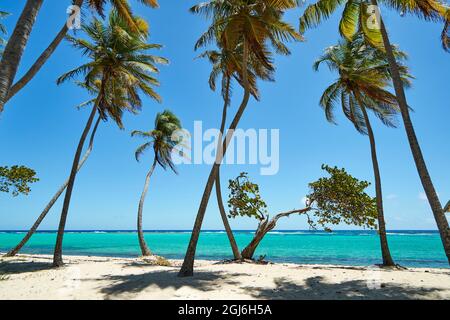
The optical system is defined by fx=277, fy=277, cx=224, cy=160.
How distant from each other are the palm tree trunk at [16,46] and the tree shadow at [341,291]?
7018 millimetres

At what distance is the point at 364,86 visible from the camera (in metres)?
12.8

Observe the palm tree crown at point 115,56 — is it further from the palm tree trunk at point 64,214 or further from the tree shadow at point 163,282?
the tree shadow at point 163,282

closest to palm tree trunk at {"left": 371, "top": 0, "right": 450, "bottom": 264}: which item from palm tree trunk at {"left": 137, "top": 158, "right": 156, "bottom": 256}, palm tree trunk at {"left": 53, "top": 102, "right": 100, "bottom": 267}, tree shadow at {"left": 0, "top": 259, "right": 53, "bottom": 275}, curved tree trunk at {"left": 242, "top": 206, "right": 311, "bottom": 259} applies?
curved tree trunk at {"left": 242, "top": 206, "right": 311, "bottom": 259}

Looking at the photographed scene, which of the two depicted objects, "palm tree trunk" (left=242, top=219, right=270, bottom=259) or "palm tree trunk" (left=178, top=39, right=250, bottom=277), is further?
"palm tree trunk" (left=242, top=219, right=270, bottom=259)

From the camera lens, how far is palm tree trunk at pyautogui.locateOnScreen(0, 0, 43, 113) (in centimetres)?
579

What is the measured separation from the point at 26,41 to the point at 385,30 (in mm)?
9739

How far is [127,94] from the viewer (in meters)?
16.3

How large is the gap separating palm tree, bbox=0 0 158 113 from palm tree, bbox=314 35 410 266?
8.99 meters

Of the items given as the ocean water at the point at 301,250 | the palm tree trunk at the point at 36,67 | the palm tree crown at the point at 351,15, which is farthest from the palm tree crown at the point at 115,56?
the ocean water at the point at 301,250

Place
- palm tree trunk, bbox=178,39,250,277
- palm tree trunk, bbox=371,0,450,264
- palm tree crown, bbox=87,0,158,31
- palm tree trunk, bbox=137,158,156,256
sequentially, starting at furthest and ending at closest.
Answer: palm tree trunk, bbox=137,158,156,256 < palm tree crown, bbox=87,0,158,31 < palm tree trunk, bbox=178,39,250,277 < palm tree trunk, bbox=371,0,450,264

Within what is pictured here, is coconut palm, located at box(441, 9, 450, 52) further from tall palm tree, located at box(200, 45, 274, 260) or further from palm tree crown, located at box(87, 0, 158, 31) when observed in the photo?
palm tree crown, located at box(87, 0, 158, 31)

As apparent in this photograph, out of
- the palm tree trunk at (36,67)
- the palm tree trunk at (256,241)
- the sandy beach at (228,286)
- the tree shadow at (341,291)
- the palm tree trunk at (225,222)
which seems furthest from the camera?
the palm tree trunk at (256,241)

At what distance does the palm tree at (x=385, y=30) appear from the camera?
23.1 feet

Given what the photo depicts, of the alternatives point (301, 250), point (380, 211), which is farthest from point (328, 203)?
point (301, 250)
